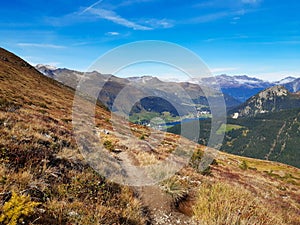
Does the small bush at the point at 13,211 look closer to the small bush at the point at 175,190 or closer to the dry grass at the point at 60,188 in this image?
the dry grass at the point at 60,188

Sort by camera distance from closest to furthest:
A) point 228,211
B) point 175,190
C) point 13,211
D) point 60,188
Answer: point 13,211 < point 60,188 < point 228,211 < point 175,190

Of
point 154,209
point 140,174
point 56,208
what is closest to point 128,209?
point 154,209

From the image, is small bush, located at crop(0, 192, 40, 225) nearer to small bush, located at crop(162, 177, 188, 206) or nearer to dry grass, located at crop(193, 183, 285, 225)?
dry grass, located at crop(193, 183, 285, 225)

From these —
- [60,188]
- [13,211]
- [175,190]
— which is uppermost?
[13,211]

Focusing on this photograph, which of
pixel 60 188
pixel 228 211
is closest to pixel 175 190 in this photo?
pixel 228 211

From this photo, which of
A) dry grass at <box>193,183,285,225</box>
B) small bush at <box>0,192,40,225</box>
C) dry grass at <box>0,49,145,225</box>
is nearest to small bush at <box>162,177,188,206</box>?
dry grass at <box>193,183,285,225</box>

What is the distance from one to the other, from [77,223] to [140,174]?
5.80m

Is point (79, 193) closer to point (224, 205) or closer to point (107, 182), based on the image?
point (107, 182)

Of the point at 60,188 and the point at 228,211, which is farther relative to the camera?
the point at 228,211

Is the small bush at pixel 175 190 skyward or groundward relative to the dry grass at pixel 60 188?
groundward

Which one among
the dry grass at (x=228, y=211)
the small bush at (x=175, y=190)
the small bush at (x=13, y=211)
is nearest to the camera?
the small bush at (x=13, y=211)

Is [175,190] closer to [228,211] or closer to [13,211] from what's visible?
[228,211]

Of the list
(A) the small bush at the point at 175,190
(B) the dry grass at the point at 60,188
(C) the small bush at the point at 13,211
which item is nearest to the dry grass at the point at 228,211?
(A) the small bush at the point at 175,190

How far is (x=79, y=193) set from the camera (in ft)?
25.0
